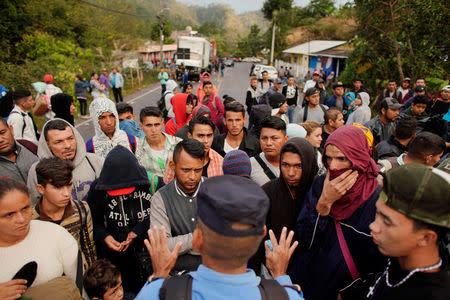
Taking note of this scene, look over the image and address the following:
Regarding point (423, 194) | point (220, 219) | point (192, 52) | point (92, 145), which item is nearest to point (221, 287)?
point (220, 219)

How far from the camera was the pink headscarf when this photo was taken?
190 cm

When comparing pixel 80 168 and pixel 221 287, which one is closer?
pixel 221 287

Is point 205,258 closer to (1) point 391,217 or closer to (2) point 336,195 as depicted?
(1) point 391,217

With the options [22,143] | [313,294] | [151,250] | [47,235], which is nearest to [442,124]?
[313,294]

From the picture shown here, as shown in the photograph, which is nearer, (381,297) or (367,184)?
(381,297)

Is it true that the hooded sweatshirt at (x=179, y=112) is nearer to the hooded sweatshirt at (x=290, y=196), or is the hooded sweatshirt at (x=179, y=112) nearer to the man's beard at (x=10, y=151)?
the man's beard at (x=10, y=151)

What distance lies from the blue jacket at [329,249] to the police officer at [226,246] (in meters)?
0.87

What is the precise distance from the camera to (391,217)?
52.3 inches

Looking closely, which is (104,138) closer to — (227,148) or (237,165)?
(227,148)

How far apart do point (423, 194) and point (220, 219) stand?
0.88m

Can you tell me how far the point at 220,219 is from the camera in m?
1.06

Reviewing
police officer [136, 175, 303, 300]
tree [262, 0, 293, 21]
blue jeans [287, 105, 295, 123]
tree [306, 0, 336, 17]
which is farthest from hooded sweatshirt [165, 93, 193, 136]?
tree [306, 0, 336, 17]

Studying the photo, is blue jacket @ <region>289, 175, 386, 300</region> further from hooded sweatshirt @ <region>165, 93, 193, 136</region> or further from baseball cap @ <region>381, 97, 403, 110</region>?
hooded sweatshirt @ <region>165, 93, 193, 136</region>

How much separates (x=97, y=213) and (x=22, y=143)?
1.58m
